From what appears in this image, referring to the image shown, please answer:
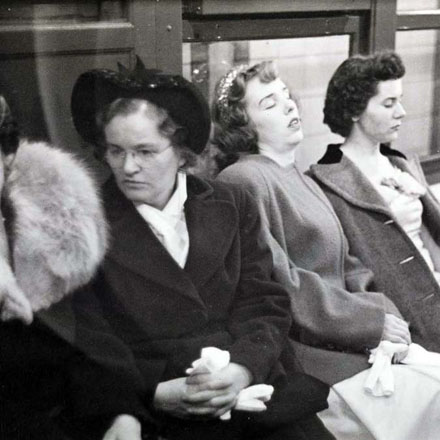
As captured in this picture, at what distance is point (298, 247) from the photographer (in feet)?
7.29

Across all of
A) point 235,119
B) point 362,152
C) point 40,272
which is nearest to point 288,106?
point 235,119

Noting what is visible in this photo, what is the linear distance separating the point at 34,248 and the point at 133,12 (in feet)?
1.90

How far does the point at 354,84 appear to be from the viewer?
2.38m

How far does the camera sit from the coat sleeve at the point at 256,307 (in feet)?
6.59

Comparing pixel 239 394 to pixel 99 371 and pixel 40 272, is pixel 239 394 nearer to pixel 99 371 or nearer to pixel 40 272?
pixel 99 371

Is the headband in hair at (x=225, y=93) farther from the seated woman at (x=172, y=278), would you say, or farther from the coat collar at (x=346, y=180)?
the coat collar at (x=346, y=180)

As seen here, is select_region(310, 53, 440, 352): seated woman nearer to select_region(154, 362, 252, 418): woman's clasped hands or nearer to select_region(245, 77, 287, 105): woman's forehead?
select_region(245, 77, 287, 105): woman's forehead

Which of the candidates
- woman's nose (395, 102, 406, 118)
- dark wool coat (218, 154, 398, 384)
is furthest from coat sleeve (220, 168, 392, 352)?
woman's nose (395, 102, 406, 118)

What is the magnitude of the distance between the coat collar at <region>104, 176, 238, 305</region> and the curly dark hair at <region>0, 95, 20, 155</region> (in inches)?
9.2

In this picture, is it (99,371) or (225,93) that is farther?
(225,93)

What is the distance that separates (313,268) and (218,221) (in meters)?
0.39

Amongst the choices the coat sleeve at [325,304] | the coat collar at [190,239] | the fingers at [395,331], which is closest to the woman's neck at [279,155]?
the coat sleeve at [325,304]

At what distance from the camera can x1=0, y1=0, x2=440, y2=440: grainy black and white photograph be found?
173 cm

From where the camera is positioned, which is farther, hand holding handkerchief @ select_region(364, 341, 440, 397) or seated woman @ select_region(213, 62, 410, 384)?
hand holding handkerchief @ select_region(364, 341, 440, 397)
